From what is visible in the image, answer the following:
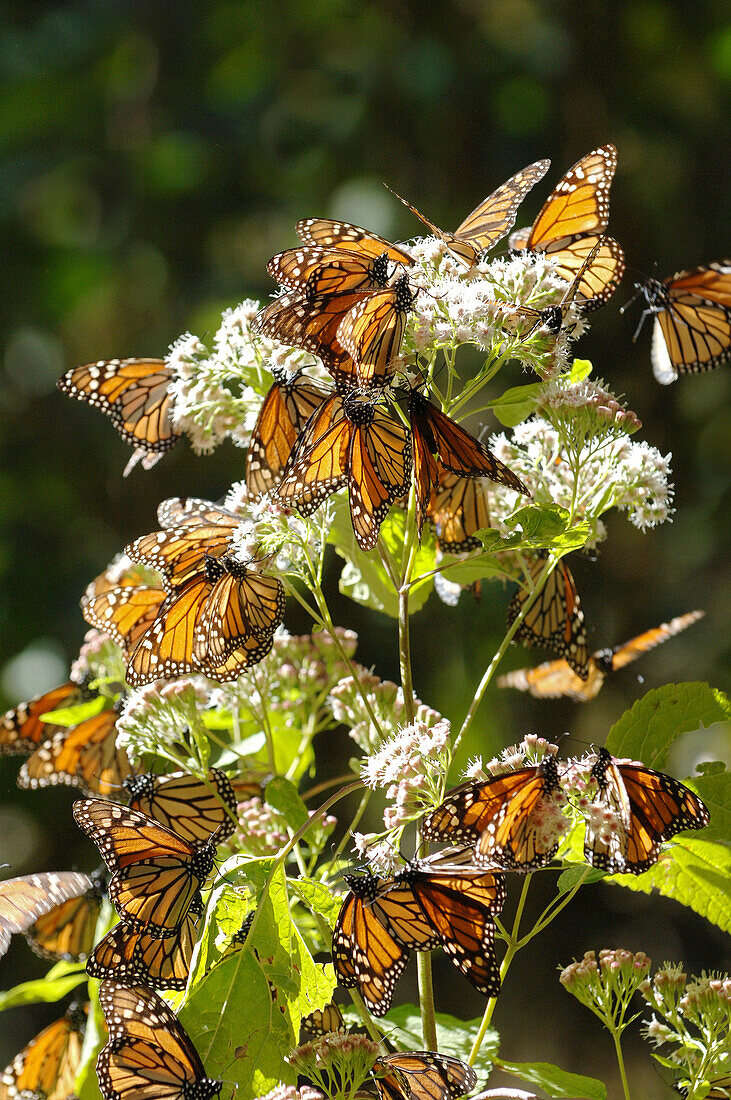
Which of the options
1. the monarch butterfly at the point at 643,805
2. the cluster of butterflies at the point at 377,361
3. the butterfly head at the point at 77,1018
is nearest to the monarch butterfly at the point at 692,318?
the cluster of butterflies at the point at 377,361

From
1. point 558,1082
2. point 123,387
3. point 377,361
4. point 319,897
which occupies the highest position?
point 123,387

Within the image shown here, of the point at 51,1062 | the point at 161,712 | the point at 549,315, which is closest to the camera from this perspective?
the point at 549,315

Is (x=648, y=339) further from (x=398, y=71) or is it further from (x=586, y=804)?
(x=586, y=804)

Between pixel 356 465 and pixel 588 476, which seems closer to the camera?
pixel 356 465

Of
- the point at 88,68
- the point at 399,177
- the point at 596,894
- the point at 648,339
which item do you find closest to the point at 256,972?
the point at 596,894

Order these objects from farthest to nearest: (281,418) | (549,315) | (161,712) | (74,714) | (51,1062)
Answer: (51,1062)
(74,714)
(161,712)
(281,418)
(549,315)

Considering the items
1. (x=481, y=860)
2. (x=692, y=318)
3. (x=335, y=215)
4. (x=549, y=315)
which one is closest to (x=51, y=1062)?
(x=481, y=860)

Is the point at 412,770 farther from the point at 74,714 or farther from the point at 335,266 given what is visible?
the point at 74,714
